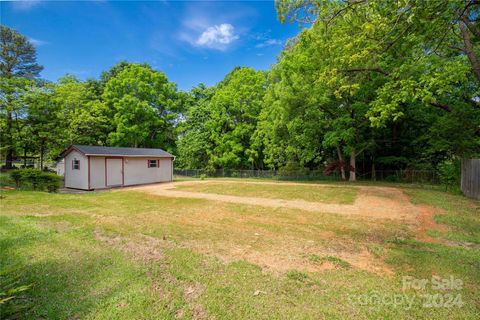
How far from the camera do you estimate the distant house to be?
14.9m

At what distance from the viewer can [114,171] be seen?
1639 centimetres

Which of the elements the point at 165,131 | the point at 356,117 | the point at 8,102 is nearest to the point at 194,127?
the point at 165,131

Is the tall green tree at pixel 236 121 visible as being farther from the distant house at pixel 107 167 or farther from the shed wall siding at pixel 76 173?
the shed wall siding at pixel 76 173

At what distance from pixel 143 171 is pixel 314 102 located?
1410cm

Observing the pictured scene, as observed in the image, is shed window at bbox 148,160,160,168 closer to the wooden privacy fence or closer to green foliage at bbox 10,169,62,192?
green foliage at bbox 10,169,62,192

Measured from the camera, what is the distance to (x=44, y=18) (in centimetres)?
965

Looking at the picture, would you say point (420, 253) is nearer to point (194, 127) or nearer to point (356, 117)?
point (356, 117)

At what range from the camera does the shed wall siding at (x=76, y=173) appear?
48.7ft

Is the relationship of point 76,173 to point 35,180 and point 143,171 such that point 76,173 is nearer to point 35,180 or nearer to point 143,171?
point 35,180

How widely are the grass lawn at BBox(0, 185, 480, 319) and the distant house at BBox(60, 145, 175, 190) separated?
8331mm

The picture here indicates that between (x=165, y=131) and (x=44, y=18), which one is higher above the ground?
(x=44, y=18)

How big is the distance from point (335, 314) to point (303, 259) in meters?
1.55

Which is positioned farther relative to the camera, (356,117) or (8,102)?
(356,117)

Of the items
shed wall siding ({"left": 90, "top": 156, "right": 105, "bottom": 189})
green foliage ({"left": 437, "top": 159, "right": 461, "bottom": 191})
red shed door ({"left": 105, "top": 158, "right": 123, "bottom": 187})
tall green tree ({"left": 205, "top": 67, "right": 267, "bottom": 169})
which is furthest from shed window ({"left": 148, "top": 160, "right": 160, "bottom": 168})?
green foliage ({"left": 437, "top": 159, "right": 461, "bottom": 191})
